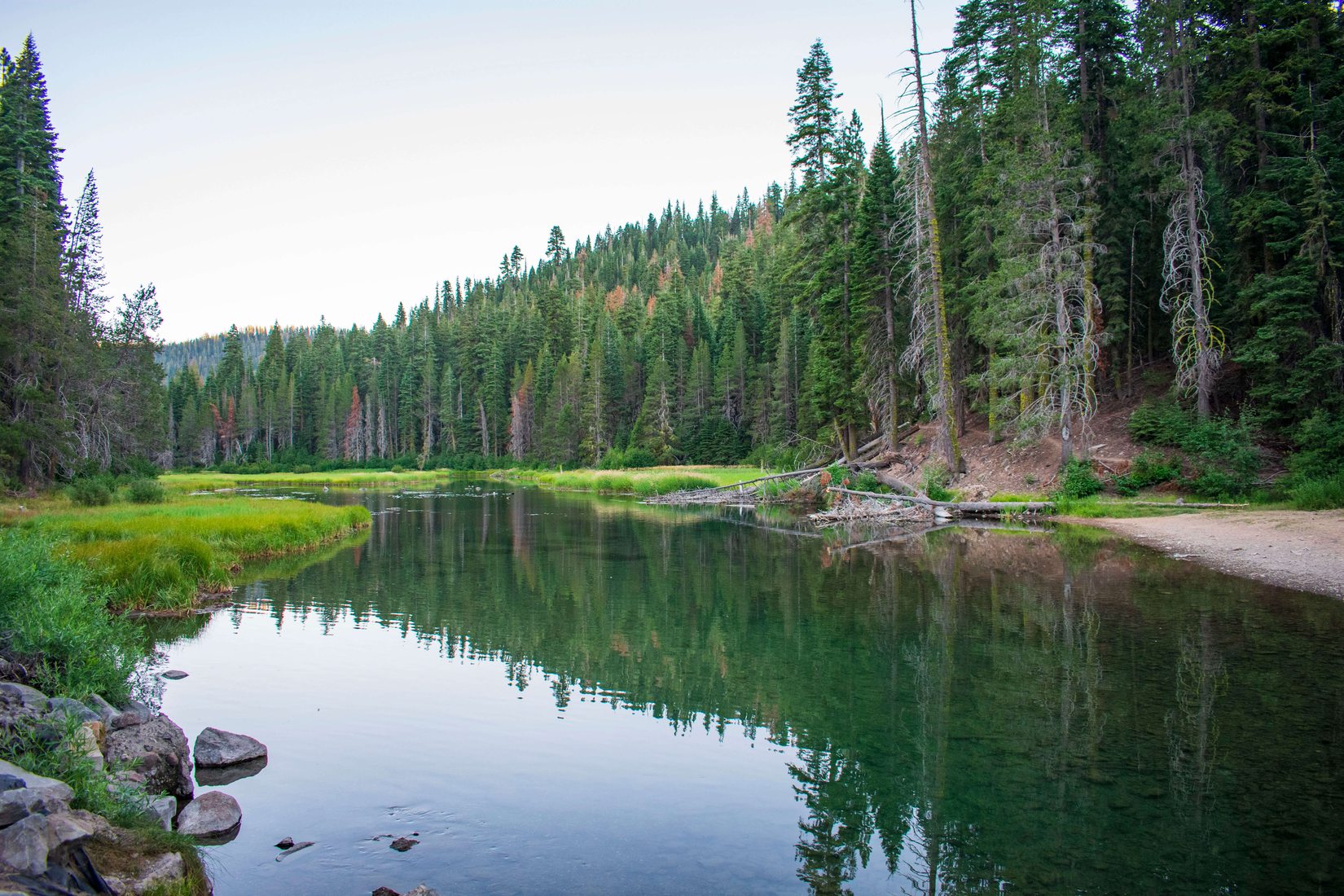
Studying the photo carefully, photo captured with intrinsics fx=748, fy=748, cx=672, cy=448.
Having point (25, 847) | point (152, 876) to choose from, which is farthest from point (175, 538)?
point (25, 847)

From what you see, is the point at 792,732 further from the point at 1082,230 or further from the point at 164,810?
the point at 1082,230

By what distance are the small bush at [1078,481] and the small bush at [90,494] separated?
36140 mm

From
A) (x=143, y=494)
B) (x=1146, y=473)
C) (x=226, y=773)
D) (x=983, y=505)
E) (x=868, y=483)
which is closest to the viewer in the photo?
(x=226, y=773)

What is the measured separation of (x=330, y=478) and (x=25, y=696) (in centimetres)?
7798

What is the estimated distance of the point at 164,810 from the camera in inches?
254

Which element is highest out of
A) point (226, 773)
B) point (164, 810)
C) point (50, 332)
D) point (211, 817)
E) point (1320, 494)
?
point (50, 332)

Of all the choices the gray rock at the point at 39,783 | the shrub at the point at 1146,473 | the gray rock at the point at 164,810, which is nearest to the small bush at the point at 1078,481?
the shrub at the point at 1146,473

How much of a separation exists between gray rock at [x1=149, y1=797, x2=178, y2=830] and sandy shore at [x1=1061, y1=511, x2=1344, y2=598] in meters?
18.1

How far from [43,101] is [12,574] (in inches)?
1650

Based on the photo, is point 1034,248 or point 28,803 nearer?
point 28,803

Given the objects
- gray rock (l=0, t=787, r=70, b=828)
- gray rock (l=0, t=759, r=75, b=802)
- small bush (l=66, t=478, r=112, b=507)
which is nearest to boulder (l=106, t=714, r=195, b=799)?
gray rock (l=0, t=759, r=75, b=802)

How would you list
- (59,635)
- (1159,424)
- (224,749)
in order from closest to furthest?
(224,749)
(59,635)
(1159,424)

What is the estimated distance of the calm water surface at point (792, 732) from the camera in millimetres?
6102

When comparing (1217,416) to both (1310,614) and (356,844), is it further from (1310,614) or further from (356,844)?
(356,844)
